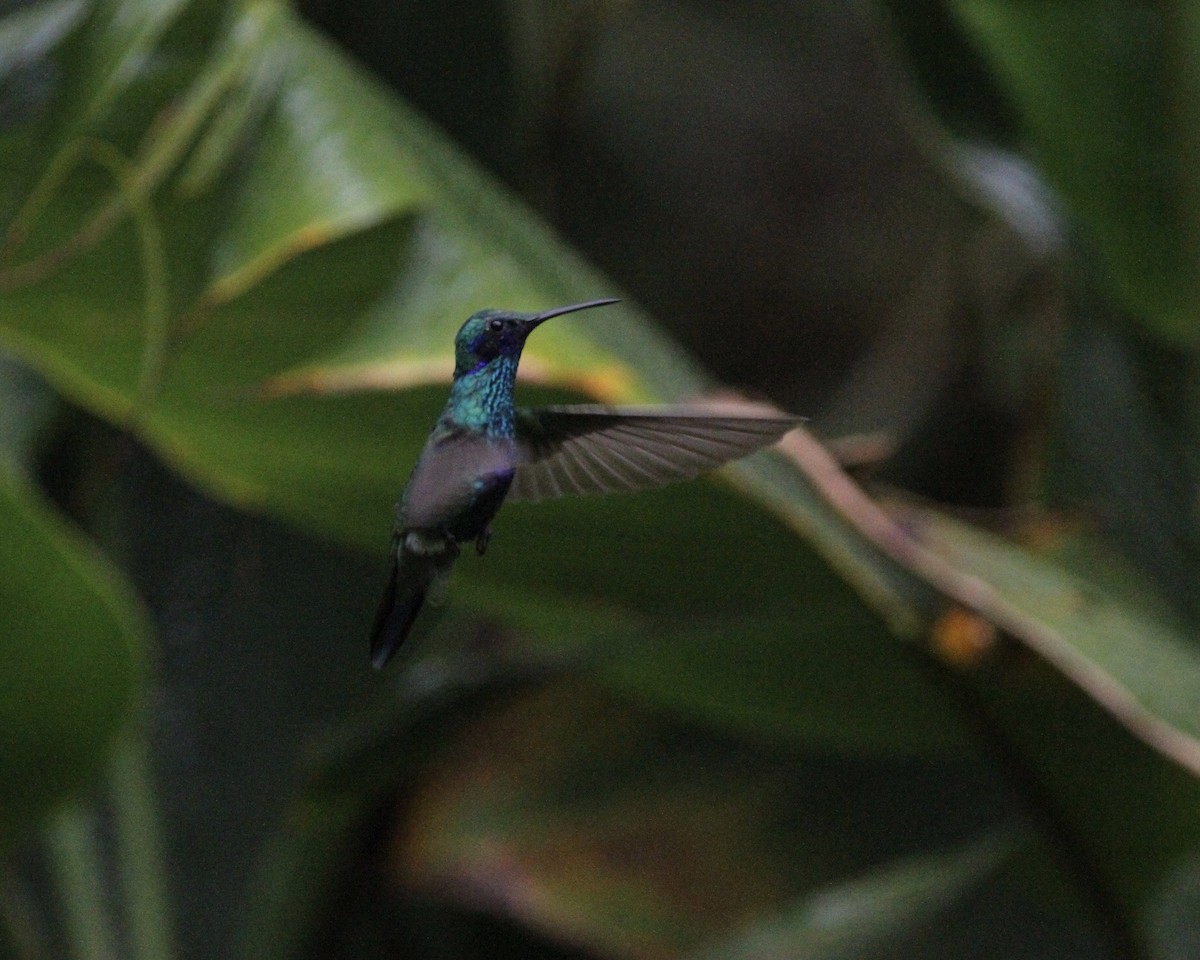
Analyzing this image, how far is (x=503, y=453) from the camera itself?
0.30 m

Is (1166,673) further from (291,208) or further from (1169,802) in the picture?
(291,208)

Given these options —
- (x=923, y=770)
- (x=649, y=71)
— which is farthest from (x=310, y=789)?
(x=649, y=71)

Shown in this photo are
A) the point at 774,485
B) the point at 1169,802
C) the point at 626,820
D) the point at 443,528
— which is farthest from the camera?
the point at 626,820

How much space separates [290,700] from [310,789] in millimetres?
62

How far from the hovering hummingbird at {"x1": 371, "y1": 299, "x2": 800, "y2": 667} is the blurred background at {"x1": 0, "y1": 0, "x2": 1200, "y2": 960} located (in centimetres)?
10

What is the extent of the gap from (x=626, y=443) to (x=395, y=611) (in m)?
0.08

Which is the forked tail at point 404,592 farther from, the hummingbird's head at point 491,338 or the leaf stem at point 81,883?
the leaf stem at point 81,883

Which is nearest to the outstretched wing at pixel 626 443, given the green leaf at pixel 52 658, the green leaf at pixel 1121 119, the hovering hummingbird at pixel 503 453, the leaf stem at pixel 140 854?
the hovering hummingbird at pixel 503 453

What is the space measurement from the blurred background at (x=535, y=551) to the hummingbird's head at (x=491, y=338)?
128mm

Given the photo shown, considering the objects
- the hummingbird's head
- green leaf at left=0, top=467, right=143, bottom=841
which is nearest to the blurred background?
green leaf at left=0, top=467, right=143, bottom=841

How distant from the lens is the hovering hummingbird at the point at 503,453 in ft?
0.94

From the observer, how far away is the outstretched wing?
0.30m

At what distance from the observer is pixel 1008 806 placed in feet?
3.73

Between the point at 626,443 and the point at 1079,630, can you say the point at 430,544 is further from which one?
the point at 1079,630
